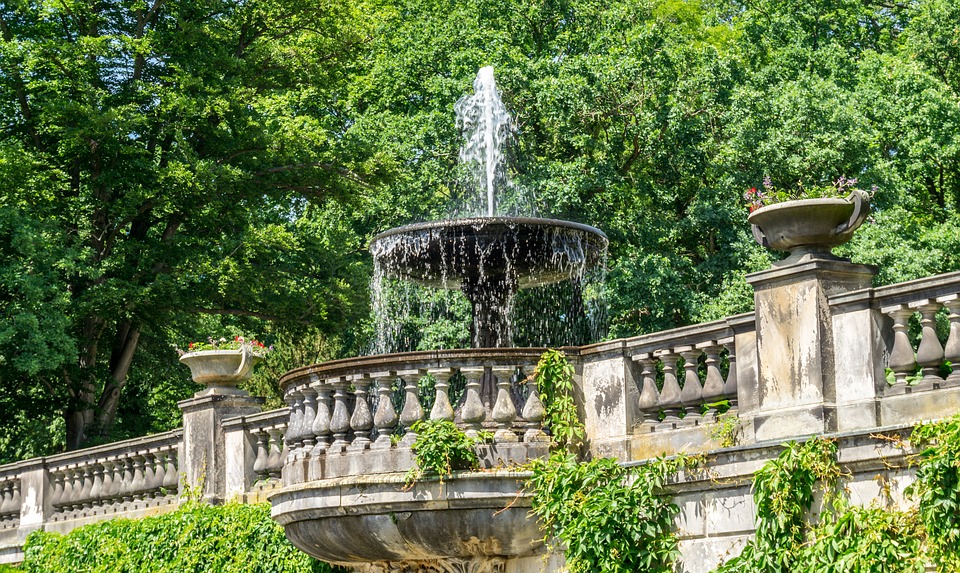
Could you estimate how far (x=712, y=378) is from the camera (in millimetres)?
9930

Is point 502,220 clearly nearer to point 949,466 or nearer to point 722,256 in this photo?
point 949,466

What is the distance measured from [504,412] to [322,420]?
65.7 inches

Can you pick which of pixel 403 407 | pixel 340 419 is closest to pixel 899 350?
pixel 403 407

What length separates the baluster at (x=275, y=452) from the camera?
1343 cm

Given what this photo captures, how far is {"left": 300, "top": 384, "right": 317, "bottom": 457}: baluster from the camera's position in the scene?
37.0ft

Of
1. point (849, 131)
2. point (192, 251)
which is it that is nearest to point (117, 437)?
point (192, 251)

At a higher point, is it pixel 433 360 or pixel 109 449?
pixel 433 360

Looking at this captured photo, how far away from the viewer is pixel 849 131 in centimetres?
2323

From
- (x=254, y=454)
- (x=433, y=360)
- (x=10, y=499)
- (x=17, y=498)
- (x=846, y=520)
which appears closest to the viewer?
(x=846, y=520)

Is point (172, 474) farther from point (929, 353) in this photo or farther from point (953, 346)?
point (953, 346)

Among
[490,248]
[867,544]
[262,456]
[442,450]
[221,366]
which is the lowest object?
[867,544]

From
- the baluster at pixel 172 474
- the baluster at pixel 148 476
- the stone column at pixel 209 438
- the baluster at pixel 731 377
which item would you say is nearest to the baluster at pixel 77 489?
the baluster at pixel 148 476

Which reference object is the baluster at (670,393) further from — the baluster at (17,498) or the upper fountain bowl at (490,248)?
the baluster at (17,498)

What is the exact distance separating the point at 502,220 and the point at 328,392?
2.08 meters
